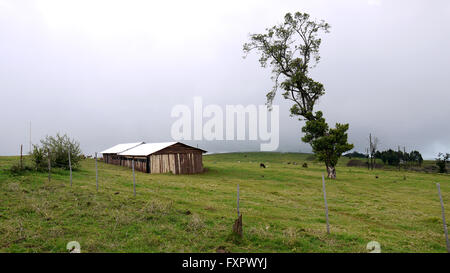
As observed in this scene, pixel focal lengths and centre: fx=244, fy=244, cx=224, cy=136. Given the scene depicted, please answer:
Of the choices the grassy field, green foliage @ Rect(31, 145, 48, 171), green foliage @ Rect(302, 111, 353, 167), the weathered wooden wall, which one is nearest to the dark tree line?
green foliage @ Rect(302, 111, 353, 167)

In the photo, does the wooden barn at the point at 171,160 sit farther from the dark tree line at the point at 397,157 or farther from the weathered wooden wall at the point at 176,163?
the dark tree line at the point at 397,157

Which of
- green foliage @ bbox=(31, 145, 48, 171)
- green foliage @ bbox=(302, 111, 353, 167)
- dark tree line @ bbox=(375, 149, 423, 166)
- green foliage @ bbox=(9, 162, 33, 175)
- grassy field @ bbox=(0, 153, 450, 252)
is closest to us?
grassy field @ bbox=(0, 153, 450, 252)

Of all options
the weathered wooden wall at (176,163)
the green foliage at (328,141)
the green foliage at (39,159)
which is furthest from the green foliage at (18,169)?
the green foliage at (328,141)

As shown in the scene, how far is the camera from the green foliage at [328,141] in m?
36.2

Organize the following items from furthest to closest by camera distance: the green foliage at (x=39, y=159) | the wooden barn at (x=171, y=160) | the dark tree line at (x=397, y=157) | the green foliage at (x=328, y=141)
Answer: the dark tree line at (x=397, y=157)
the wooden barn at (x=171, y=160)
the green foliage at (x=328, y=141)
the green foliage at (x=39, y=159)

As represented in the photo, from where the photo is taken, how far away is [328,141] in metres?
36.2

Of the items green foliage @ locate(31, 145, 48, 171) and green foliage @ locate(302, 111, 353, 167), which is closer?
green foliage @ locate(31, 145, 48, 171)

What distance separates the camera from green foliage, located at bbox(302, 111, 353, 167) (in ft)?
119

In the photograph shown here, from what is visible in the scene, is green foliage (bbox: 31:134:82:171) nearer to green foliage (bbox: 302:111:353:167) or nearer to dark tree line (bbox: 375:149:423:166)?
green foliage (bbox: 302:111:353:167)

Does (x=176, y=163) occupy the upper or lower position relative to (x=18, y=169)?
lower

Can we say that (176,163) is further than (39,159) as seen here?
Yes

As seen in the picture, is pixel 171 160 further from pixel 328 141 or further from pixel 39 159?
pixel 328 141

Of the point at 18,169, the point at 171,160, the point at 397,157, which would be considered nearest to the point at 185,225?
the point at 18,169
